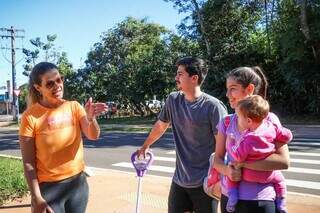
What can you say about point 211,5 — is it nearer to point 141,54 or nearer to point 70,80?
point 141,54

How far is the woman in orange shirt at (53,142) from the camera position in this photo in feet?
10.5

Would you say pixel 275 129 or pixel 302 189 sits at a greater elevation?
pixel 275 129

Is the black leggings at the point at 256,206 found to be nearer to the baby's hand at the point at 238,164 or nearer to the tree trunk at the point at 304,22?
the baby's hand at the point at 238,164

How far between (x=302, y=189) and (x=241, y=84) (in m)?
5.53

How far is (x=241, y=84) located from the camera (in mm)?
2859

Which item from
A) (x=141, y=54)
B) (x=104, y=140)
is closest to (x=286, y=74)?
(x=104, y=140)

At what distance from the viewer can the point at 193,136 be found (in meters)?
3.55

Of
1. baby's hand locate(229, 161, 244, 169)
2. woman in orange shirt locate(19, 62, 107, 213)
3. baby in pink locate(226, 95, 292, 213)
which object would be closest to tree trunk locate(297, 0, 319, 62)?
woman in orange shirt locate(19, 62, 107, 213)

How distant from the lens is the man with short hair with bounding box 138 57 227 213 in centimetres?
351

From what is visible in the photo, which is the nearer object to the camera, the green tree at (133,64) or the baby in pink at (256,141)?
the baby in pink at (256,141)

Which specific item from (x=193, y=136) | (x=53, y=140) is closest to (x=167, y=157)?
(x=193, y=136)

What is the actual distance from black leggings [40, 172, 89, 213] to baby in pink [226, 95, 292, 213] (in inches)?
49.6

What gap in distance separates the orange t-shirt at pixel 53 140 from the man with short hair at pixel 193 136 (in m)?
0.82

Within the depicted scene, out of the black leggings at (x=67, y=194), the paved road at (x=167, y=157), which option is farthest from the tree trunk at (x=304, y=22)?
the black leggings at (x=67, y=194)
